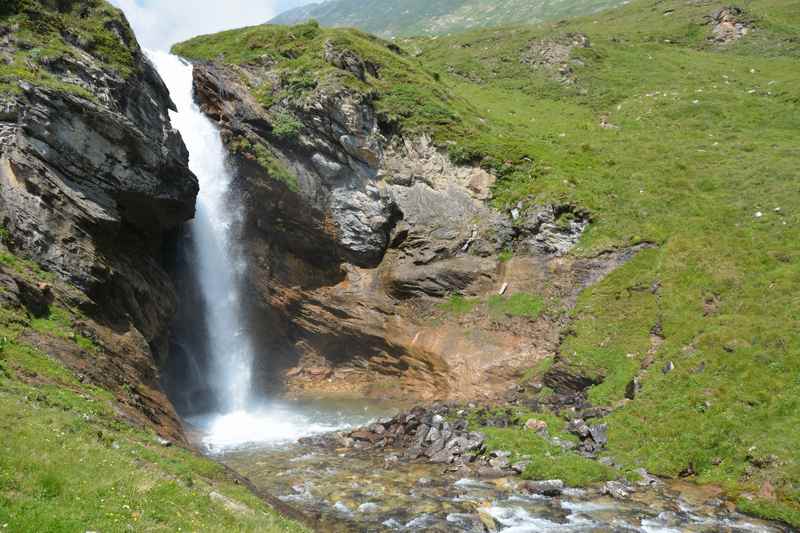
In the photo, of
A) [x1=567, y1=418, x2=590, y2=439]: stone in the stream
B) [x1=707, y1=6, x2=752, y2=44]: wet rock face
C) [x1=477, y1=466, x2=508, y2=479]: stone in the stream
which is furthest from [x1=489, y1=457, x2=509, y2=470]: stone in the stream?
[x1=707, y1=6, x2=752, y2=44]: wet rock face

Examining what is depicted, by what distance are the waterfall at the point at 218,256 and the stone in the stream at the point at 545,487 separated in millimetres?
20950

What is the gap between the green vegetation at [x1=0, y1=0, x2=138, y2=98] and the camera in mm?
24109

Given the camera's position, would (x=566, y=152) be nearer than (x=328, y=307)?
No

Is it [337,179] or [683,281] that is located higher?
[337,179]

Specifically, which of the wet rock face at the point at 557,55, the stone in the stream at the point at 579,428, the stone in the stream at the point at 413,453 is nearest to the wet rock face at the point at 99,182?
the stone in the stream at the point at 413,453

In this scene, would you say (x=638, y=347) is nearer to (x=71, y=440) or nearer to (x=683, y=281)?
(x=683, y=281)

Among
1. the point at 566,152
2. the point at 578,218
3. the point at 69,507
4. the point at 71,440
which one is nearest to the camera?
the point at 69,507

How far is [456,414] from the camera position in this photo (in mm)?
26578

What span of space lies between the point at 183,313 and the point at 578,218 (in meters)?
25.2

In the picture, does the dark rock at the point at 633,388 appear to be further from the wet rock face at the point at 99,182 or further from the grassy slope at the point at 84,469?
the wet rock face at the point at 99,182

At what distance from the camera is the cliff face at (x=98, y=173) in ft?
71.3

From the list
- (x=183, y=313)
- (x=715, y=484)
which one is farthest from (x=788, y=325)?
(x=183, y=313)

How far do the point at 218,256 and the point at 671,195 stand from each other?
93.5ft

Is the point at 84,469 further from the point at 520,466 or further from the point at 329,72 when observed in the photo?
the point at 329,72
